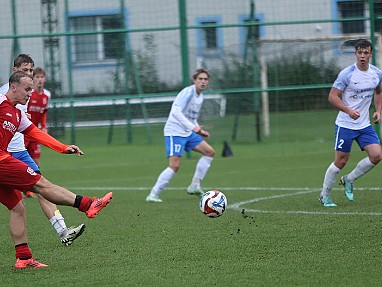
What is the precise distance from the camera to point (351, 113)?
35.0 feet

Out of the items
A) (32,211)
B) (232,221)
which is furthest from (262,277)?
(32,211)

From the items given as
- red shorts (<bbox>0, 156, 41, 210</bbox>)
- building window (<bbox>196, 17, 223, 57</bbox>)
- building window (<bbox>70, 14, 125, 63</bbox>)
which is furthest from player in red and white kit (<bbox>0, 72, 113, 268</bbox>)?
building window (<bbox>196, 17, 223, 57</bbox>)

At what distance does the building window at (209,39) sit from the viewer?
67.3 ft

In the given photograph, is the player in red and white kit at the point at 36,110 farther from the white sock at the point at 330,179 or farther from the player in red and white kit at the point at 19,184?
the player in red and white kit at the point at 19,184

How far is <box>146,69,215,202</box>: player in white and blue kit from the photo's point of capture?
12.7m

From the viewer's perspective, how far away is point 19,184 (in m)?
7.31

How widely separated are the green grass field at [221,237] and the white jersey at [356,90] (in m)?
1.09

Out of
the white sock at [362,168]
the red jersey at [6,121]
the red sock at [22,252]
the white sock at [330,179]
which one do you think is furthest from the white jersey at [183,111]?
the red sock at [22,252]

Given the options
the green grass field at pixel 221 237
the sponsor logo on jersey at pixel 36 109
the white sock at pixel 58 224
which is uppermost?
the sponsor logo on jersey at pixel 36 109

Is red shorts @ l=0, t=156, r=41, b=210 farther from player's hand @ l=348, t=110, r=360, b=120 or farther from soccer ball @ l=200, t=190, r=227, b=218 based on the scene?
player's hand @ l=348, t=110, r=360, b=120

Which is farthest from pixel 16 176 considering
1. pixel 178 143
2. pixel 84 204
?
pixel 178 143

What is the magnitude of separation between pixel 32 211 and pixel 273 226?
4052 millimetres

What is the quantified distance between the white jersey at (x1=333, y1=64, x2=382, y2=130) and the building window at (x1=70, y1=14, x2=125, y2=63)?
10.2 metres

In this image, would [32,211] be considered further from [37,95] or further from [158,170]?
[158,170]
